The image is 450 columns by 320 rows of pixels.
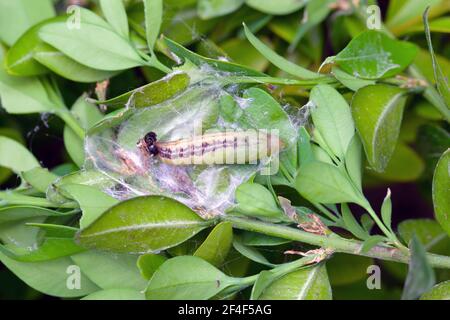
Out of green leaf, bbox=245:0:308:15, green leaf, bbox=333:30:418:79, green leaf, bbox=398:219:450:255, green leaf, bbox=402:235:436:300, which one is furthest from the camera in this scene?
green leaf, bbox=245:0:308:15

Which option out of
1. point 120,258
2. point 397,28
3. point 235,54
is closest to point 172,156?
point 120,258

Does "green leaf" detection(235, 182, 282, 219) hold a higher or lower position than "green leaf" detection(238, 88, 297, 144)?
lower

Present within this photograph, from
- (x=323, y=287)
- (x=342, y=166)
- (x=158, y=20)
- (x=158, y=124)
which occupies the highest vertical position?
(x=158, y=20)

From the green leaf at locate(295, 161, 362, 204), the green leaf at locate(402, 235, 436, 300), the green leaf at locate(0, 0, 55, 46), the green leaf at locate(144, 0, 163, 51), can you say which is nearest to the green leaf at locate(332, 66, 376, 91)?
the green leaf at locate(295, 161, 362, 204)

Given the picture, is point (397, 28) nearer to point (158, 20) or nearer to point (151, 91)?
point (158, 20)

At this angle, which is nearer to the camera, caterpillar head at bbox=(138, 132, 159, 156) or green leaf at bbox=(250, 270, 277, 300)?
green leaf at bbox=(250, 270, 277, 300)

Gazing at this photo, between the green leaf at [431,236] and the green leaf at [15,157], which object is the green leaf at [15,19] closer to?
the green leaf at [15,157]

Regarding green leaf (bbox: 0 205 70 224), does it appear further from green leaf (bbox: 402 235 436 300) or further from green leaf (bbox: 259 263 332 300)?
green leaf (bbox: 402 235 436 300)
